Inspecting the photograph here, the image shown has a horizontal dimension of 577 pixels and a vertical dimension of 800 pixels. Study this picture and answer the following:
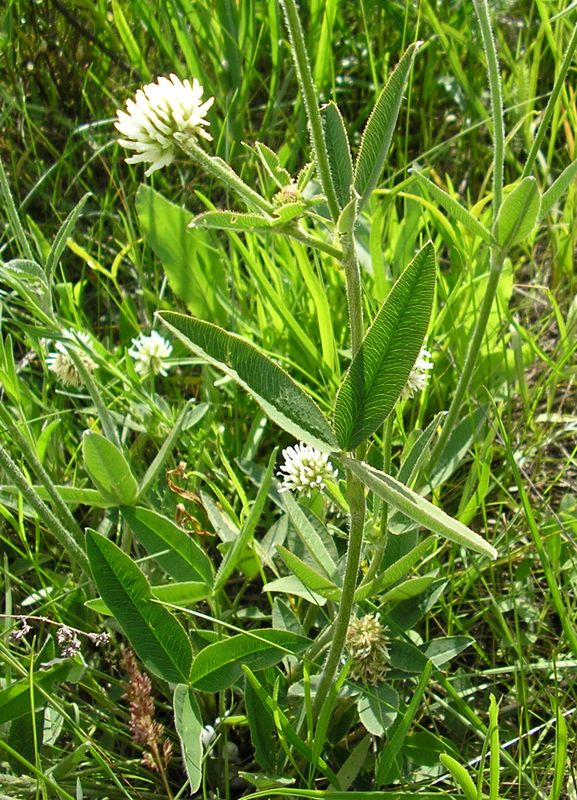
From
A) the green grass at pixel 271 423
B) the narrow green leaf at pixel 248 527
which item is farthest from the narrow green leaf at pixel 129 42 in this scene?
the narrow green leaf at pixel 248 527

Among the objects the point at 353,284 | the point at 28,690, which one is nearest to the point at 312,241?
the point at 353,284

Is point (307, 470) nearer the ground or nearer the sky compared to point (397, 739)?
nearer the sky

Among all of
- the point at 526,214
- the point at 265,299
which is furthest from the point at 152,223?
the point at 526,214

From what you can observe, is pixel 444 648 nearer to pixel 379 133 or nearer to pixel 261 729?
pixel 261 729

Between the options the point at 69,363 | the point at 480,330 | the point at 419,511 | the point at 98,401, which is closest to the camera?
the point at 419,511

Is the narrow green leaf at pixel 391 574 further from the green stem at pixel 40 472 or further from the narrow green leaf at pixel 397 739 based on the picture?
the green stem at pixel 40 472

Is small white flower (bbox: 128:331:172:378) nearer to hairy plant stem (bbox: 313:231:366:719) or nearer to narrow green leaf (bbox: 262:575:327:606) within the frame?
narrow green leaf (bbox: 262:575:327:606)

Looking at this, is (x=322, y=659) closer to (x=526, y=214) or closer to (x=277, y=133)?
(x=526, y=214)

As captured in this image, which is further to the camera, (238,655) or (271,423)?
(271,423)

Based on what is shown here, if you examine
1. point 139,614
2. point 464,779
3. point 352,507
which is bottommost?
point 464,779
